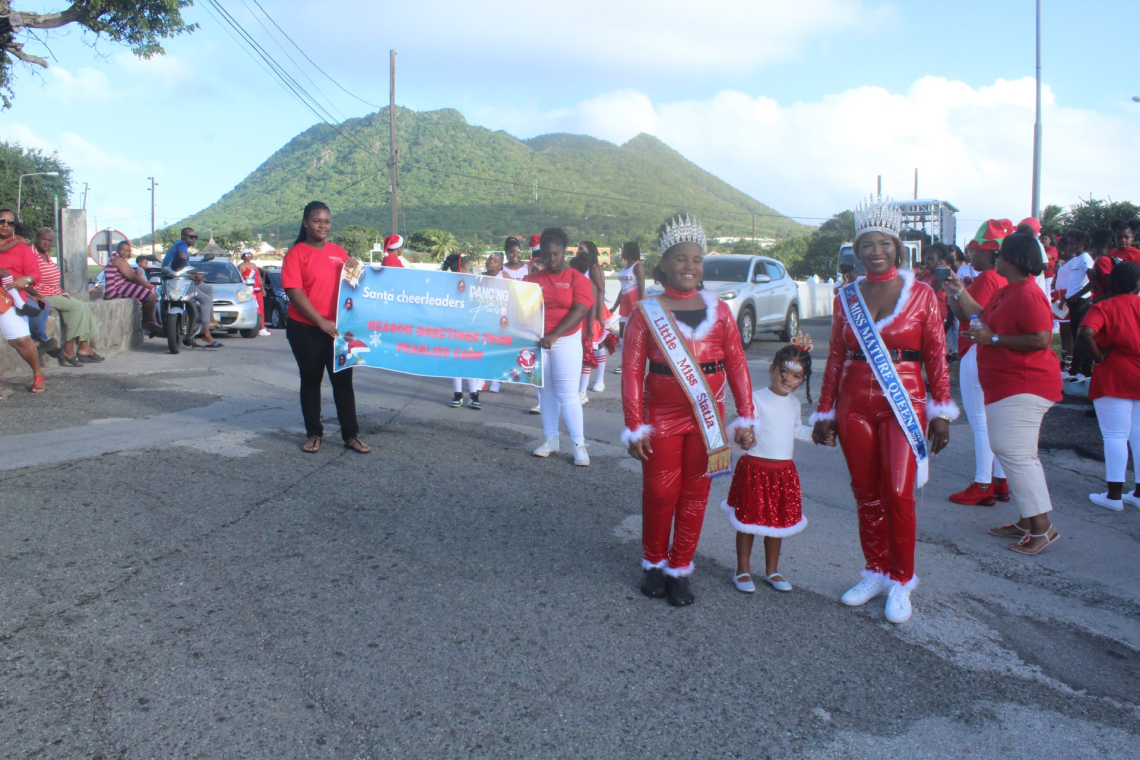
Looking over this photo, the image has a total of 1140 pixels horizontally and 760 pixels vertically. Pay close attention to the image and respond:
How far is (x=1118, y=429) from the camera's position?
220 inches

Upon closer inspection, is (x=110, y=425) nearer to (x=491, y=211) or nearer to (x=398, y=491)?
(x=398, y=491)

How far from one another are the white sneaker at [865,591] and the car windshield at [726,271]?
1241cm

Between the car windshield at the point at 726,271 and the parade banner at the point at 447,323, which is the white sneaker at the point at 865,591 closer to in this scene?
the parade banner at the point at 447,323

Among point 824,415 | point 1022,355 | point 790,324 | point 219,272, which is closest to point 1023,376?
point 1022,355

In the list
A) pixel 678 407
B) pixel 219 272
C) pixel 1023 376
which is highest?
pixel 219 272

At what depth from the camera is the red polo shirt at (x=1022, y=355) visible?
15.1 ft

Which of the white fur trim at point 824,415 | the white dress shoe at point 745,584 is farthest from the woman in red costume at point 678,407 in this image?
the white fur trim at point 824,415

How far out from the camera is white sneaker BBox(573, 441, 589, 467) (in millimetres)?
6527

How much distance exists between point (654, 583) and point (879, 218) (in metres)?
2.10

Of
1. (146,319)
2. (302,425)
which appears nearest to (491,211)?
(146,319)

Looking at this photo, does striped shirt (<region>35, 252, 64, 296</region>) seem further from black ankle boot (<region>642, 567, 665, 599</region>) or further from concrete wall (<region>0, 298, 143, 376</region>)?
black ankle boot (<region>642, 567, 665, 599</region>)

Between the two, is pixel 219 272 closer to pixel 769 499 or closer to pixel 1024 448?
pixel 769 499

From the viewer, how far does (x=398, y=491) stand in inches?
220

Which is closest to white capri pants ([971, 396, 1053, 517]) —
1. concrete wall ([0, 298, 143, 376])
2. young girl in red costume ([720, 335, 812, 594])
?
young girl in red costume ([720, 335, 812, 594])
